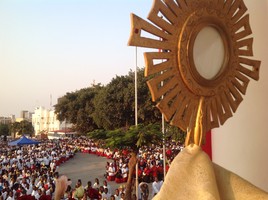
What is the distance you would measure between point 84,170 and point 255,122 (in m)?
18.1

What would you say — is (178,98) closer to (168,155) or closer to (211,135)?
(211,135)

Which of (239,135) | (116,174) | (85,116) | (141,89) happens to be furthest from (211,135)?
(85,116)

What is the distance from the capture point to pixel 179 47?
226 cm

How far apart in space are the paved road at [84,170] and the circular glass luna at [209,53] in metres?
13.7

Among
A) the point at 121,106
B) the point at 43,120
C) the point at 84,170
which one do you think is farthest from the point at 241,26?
the point at 43,120

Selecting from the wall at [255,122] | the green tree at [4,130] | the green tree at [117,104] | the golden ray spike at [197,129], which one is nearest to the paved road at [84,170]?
the green tree at [117,104]

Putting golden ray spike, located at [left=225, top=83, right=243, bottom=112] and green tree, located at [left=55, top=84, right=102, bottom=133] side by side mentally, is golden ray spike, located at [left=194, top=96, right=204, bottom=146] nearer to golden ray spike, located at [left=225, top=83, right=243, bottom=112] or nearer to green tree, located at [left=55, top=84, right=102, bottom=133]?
golden ray spike, located at [left=225, top=83, right=243, bottom=112]

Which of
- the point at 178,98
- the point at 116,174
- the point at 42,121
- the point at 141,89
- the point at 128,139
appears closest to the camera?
the point at 178,98

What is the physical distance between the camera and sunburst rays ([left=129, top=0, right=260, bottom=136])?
7.27ft

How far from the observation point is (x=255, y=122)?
4207mm

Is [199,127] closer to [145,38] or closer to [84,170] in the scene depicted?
[145,38]

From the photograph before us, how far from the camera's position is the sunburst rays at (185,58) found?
221 centimetres

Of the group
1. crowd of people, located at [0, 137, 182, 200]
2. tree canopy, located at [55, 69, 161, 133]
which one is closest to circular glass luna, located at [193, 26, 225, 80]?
crowd of people, located at [0, 137, 182, 200]

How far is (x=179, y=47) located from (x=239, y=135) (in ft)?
8.11
